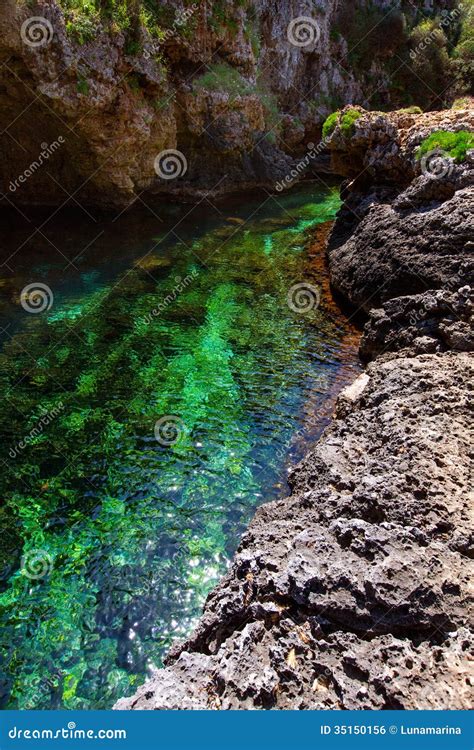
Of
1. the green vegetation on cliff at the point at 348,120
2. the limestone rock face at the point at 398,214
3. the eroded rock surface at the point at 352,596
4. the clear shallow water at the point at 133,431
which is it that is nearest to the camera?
the eroded rock surface at the point at 352,596

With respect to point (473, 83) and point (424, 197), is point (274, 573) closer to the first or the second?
point (424, 197)

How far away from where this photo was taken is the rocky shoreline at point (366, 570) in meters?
4.09

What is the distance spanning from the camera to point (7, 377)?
1059cm

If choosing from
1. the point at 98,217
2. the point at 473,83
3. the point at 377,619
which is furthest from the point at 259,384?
the point at 473,83

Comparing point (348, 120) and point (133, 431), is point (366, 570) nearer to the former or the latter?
point (133, 431)

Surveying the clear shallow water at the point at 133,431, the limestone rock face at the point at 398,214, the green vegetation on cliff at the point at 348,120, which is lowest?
the clear shallow water at the point at 133,431

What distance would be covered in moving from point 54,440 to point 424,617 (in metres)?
6.87

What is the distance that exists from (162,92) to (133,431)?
16.4m

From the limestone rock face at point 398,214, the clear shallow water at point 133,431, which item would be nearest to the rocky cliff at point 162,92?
the clear shallow water at point 133,431

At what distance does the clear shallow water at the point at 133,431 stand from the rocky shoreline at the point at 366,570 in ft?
3.07

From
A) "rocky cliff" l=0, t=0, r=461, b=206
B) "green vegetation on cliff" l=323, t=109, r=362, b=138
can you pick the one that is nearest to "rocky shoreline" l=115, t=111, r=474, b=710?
"green vegetation on cliff" l=323, t=109, r=362, b=138

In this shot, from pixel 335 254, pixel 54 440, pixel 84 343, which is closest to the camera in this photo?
pixel 54 440

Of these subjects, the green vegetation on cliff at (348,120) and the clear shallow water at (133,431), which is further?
the green vegetation on cliff at (348,120)

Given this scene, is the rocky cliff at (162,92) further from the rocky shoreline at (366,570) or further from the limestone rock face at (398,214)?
the rocky shoreline at (366,570)
